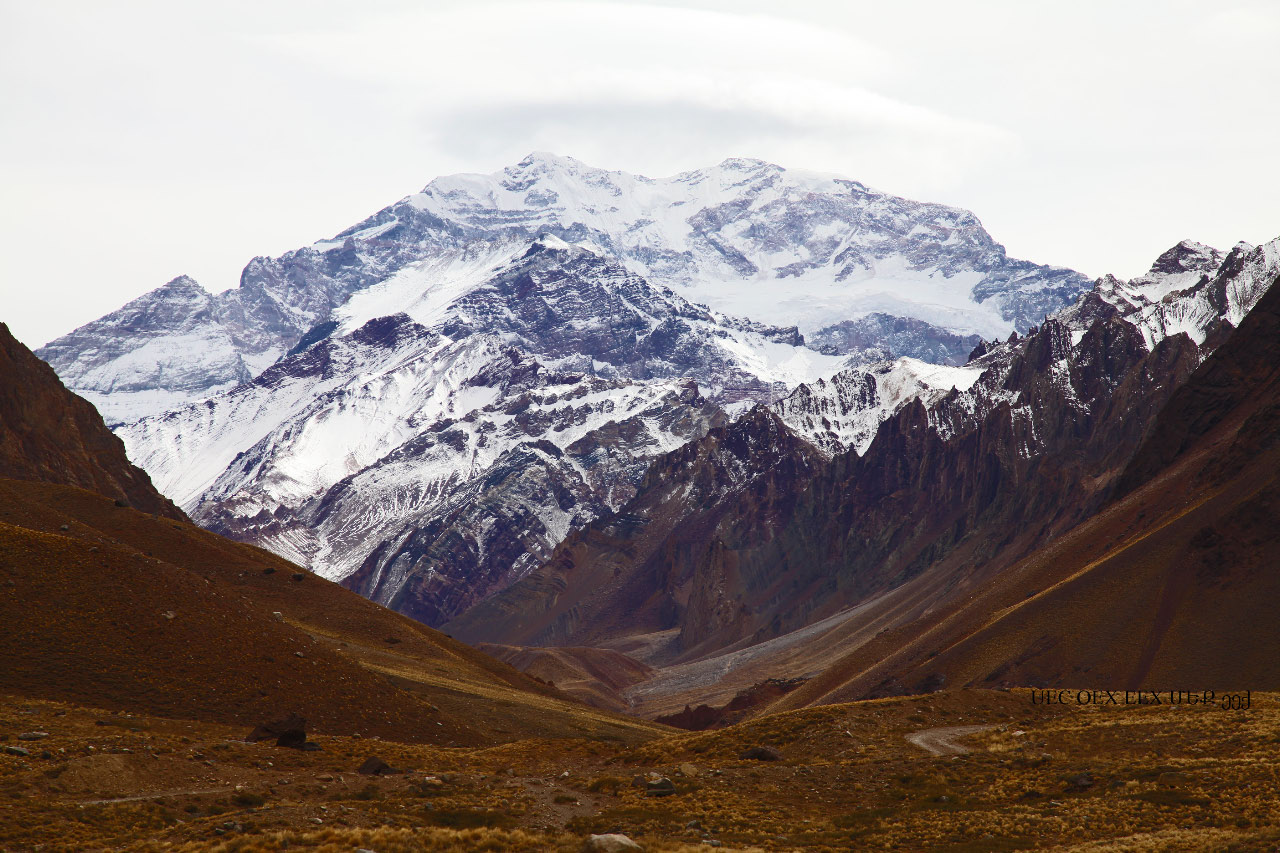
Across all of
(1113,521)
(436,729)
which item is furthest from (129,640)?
(1113,521)

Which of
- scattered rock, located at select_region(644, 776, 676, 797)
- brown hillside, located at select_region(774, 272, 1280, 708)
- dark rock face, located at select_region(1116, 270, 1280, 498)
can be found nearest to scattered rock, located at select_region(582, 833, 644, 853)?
scattered rock, located at select_region(644, 776, 676, 797)

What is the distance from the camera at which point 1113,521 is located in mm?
153625

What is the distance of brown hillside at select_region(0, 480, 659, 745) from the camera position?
60.5 meters

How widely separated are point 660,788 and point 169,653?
95.2 feet

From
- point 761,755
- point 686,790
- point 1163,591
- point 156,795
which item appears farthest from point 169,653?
point 1163,591

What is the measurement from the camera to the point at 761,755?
181 feet

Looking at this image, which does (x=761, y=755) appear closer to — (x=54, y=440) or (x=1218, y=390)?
(x=54, y=440)

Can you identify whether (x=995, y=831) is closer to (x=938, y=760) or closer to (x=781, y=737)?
(x=938, y=760)

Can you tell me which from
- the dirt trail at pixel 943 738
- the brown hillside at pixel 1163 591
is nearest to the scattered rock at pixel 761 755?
the dirt trail at pixel 943 738

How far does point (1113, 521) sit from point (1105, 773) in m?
113

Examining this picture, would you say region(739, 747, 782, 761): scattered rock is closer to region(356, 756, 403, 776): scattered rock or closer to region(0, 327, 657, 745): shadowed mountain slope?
region(356, 756, 403, 776): scattered rock

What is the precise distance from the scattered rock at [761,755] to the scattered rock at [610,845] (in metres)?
19.5

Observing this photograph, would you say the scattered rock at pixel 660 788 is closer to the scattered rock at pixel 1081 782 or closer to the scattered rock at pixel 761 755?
the scattered rock at pixel 761 755

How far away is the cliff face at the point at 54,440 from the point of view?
375 ft
